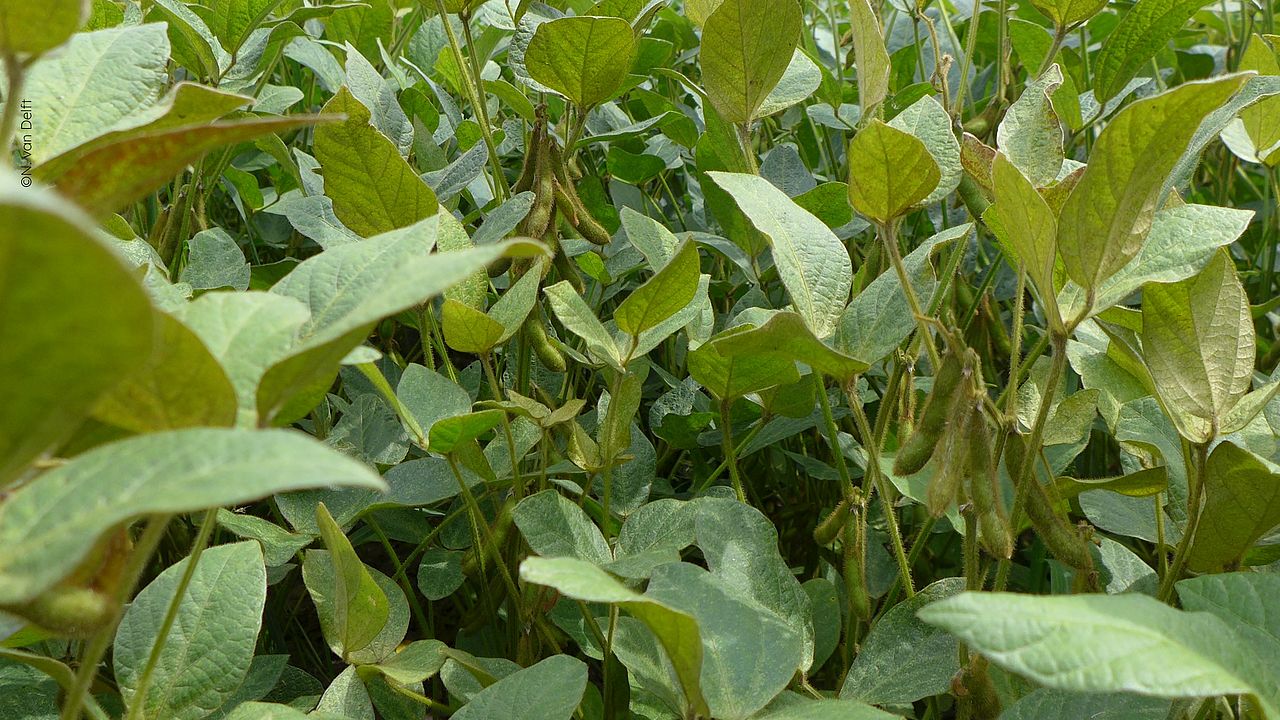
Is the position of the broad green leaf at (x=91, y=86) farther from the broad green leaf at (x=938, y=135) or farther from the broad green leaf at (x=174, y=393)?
the broad green leaf at (x=938, y=135)

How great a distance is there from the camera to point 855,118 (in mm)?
1059

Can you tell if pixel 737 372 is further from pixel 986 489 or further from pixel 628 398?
pixel 986 489

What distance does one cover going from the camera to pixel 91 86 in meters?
0.51

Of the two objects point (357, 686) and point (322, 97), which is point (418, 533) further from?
point (322, 97)

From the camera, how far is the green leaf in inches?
25.6

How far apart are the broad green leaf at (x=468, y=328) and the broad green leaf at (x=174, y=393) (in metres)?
0.31

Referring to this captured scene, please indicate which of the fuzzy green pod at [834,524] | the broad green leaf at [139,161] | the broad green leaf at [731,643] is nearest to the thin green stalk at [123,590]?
the broad green leaf at [139,161]

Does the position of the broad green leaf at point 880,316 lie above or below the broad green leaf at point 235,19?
below

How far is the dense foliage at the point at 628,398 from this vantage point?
35 centimetres

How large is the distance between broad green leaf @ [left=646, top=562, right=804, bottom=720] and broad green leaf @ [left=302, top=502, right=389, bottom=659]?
0.54 feet

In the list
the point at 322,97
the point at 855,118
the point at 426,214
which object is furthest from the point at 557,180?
the point at 322,97

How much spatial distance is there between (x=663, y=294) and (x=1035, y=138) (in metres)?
0.25

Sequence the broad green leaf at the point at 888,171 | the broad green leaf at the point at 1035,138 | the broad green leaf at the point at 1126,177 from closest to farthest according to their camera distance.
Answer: the broad green leaf at the point at 1126,177 < the broad green leaf at the point at 888,171 < the broad green leaf at the point at 1035,138

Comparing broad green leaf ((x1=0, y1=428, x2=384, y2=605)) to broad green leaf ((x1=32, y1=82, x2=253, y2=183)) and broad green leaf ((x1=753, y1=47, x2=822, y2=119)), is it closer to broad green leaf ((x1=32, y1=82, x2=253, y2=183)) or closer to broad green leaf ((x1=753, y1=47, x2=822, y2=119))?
broad green leaf ((x1=32, y1=82, x2=253, y2=183))
